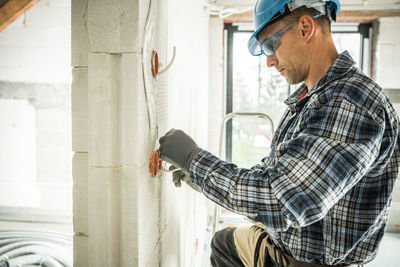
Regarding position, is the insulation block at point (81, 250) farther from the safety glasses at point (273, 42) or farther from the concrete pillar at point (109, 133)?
the safety glasses at point (273, 42)

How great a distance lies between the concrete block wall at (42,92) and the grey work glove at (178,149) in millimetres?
2621

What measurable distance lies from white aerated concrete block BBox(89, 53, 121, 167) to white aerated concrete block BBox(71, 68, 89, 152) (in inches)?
2.5

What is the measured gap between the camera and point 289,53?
3.72 feet

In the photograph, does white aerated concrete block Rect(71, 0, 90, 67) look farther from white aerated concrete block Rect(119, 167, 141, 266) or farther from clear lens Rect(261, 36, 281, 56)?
clear lens Rect(261, 36, 281, 56)

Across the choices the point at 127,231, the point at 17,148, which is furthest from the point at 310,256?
the point at 17,148

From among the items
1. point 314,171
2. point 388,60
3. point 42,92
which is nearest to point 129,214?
point 314,171

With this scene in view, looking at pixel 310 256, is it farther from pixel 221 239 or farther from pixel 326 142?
pixel 221 239

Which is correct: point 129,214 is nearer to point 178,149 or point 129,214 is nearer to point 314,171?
point 178,149

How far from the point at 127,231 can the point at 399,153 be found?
969 millimetres

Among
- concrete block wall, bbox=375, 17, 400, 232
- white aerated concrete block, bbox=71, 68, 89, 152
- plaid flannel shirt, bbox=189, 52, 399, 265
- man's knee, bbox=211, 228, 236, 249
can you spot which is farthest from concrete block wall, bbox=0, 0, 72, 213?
concrete block wall, bbox=375, 17, 400, 232

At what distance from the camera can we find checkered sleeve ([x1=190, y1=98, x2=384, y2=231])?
777mm

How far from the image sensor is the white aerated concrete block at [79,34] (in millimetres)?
886

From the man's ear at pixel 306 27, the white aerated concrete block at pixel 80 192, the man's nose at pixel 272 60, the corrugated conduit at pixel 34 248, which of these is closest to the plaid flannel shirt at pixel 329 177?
the man's ear at pixel 306 27

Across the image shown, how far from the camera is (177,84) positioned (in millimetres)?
1503
